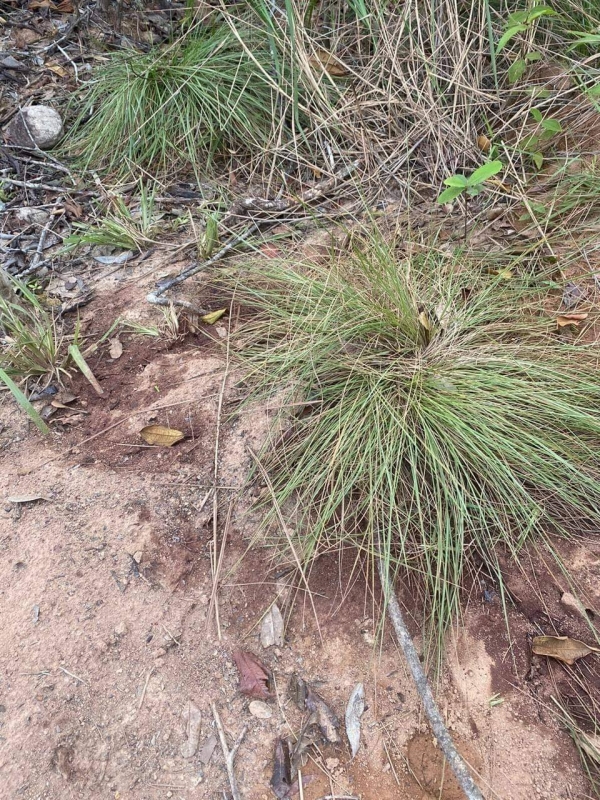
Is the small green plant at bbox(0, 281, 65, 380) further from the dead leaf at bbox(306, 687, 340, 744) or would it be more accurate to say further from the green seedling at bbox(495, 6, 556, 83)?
the green seedling at bbox(495, 6, 556, 83)

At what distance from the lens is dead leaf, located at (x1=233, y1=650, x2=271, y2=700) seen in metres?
1.27

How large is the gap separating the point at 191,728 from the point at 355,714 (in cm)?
37

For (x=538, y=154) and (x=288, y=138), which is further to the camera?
(x=288, y=138)

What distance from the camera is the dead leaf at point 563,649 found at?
1.25 meters

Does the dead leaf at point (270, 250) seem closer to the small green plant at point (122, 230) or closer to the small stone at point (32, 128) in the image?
the small green plant at point (122, 230)

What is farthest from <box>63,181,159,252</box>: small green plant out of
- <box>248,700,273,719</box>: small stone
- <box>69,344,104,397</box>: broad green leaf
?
<box>248,700,273,719</box>: small stone

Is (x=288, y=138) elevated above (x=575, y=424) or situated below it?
above

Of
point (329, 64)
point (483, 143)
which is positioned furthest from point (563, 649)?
point (329, 64)

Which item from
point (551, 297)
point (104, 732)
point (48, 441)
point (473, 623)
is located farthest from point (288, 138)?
point (104, 732)

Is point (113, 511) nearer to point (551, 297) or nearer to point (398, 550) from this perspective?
point (398, 550)

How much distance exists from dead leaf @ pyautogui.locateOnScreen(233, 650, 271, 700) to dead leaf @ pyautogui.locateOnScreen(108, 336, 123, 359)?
3.91 ft

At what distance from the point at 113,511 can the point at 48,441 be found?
1.37 ft

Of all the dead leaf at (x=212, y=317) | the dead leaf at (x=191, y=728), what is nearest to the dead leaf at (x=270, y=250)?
the dead leaf at (x=212, y=317)

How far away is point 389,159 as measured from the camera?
8.18 feet
